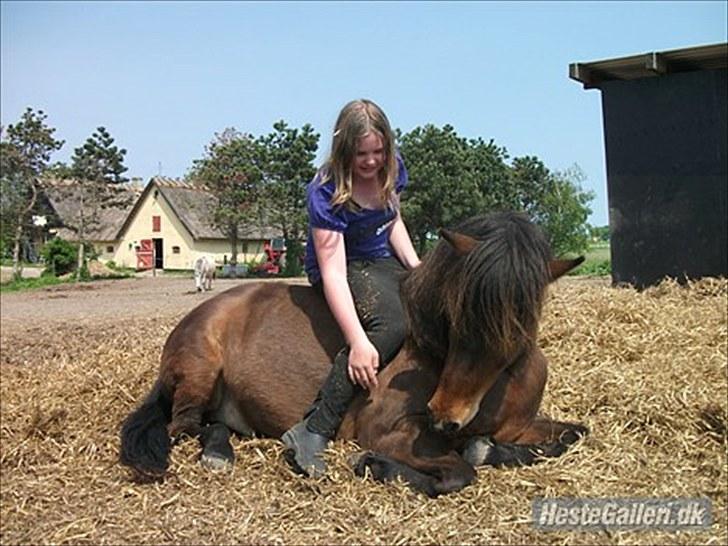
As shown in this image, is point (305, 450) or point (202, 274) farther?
point (202, 274)

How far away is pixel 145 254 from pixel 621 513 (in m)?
13.4

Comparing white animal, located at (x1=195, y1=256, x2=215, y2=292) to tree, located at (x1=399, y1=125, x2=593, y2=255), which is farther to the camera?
tree, located at (x1=399, y1=125, x2=593, y2=255)

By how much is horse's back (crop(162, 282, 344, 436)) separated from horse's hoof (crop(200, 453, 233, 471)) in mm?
314

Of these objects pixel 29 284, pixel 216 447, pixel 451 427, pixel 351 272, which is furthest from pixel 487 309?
pixel 29 284

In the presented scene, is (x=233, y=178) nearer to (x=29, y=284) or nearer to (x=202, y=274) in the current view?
(x=202, y=274)

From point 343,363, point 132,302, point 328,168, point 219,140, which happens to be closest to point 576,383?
point 343,363

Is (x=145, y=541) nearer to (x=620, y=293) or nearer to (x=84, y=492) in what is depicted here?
(x=84, y=492)

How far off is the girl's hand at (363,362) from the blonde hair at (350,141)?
23.5 inches

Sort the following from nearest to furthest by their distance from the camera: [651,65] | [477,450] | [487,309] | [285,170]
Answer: [487,309] < [477,450] < [651,65] < [285,170]

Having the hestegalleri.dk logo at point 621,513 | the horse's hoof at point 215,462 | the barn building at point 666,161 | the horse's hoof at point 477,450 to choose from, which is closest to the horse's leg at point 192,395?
the horse's hoof at point 215,462

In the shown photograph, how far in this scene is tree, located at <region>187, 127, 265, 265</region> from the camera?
20953mm

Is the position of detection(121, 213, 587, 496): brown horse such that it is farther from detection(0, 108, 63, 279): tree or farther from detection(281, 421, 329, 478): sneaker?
detection(0, 108, 63, 279): tree

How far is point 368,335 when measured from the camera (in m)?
3.17

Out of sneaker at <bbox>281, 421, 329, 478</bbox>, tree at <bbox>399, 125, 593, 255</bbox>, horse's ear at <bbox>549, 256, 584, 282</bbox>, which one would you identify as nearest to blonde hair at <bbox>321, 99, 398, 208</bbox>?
horse's ear at <bbox>549, 256, 584, 282</bbox>
